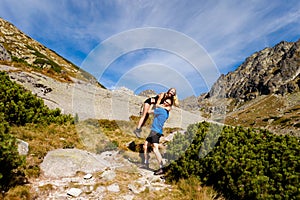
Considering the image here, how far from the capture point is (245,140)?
8.10 m

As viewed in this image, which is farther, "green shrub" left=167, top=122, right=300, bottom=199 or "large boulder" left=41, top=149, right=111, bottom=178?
"large boulder" left=41, top=149, right=111, bottom=178

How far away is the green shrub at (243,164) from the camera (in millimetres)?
5789

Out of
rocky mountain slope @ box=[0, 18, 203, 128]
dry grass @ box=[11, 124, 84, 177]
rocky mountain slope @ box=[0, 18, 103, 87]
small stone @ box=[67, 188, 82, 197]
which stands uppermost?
rocky mountain slope @ box=[0, 18, 103, 87]

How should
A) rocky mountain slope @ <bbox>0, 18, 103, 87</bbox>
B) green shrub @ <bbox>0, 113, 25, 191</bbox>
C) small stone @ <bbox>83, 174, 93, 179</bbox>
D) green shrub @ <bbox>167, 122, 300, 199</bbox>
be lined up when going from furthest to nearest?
rocky mountain slope @ <bbox>0, 18, 103, 87</bbox>, small stone @ <bbox>83, 174, 93, 179</bbox>, green shrub @ <bbox>167, 122, 300, 199</bbox>, green shrub @ <bbox>0, 113, 25, 191</bbox>

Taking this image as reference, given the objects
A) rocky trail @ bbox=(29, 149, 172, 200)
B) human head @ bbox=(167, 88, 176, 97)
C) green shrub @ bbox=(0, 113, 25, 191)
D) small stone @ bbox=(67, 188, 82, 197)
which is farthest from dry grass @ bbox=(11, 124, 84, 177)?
human head @ bbox=(167, 88, 176, 97)

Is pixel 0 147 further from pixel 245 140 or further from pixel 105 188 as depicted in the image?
pixel 245 140

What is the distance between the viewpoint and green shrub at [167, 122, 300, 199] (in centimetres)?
579

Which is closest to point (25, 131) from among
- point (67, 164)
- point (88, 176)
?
point (67, 164)

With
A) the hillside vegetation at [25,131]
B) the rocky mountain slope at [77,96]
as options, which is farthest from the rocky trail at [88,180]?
the rocky mountain slope at [77,96]

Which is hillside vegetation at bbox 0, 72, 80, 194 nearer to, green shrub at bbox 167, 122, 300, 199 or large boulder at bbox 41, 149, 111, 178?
large boulder at bbox 41, 149, 111, 178

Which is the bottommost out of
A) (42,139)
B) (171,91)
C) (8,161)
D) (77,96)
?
(8,161)

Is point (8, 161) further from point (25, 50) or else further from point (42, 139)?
Answer: point (25, 50)

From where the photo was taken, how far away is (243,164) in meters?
6.38

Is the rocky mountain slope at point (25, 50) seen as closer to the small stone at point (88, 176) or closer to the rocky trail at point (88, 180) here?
the rocky trail at point (88, 180)
